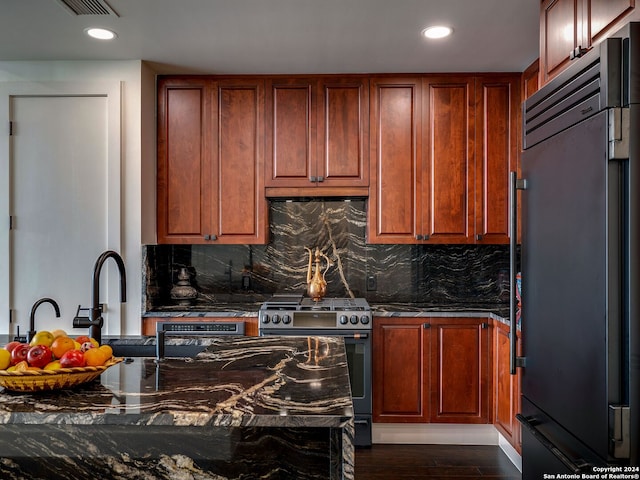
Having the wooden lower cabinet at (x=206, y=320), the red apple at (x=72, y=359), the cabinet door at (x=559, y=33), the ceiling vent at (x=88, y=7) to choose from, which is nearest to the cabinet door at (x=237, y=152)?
the wooden lower cabinet at (x=206, y=320)

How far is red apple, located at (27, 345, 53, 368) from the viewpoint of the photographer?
4.54ft

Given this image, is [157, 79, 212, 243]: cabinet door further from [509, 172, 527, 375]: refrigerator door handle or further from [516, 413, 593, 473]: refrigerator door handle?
[516, 413, 593, 473]: refrigerator door handle

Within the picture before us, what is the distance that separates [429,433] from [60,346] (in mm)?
2618

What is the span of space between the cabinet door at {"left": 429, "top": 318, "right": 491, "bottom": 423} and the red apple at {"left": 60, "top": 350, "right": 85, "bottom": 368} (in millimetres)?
2359

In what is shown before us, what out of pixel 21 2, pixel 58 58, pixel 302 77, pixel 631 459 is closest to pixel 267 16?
pixel 302 77

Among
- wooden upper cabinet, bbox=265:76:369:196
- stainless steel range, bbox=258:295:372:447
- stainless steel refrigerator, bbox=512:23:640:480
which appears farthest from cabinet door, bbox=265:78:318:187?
stainless steel refrigerator, bbox=512:23:640:480

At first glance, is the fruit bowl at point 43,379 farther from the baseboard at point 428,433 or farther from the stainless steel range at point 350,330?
the baseboard at point 428,433

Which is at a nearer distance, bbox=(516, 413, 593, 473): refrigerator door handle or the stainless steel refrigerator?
the stainless steel refrigerator

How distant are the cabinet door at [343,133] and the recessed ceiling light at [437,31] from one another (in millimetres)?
732

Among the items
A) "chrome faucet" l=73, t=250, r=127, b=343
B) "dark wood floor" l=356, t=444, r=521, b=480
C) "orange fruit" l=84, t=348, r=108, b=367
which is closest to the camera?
"orange fruit" l=84, t=348, r=108, b=367

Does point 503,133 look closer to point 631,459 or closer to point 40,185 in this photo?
point 631,459

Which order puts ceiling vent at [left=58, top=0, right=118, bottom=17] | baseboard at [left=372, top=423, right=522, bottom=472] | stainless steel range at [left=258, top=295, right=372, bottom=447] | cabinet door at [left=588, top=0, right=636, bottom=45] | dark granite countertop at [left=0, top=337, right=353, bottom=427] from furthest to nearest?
baseboard at [left=372, top=423, right=522, bottom=472]
stainless steel range at [left=258, top=295, right=372, bottom=447]
ceiling vent at [left=58, top=0, right=118, bottom=17]
cabinet door at [left=588, top=0, right=636, bottom=45]
dark granite countertop at [left=0, top=337, right=353, bottom=427]

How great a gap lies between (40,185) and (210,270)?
130 cm

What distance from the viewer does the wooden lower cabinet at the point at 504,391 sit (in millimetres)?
2916
